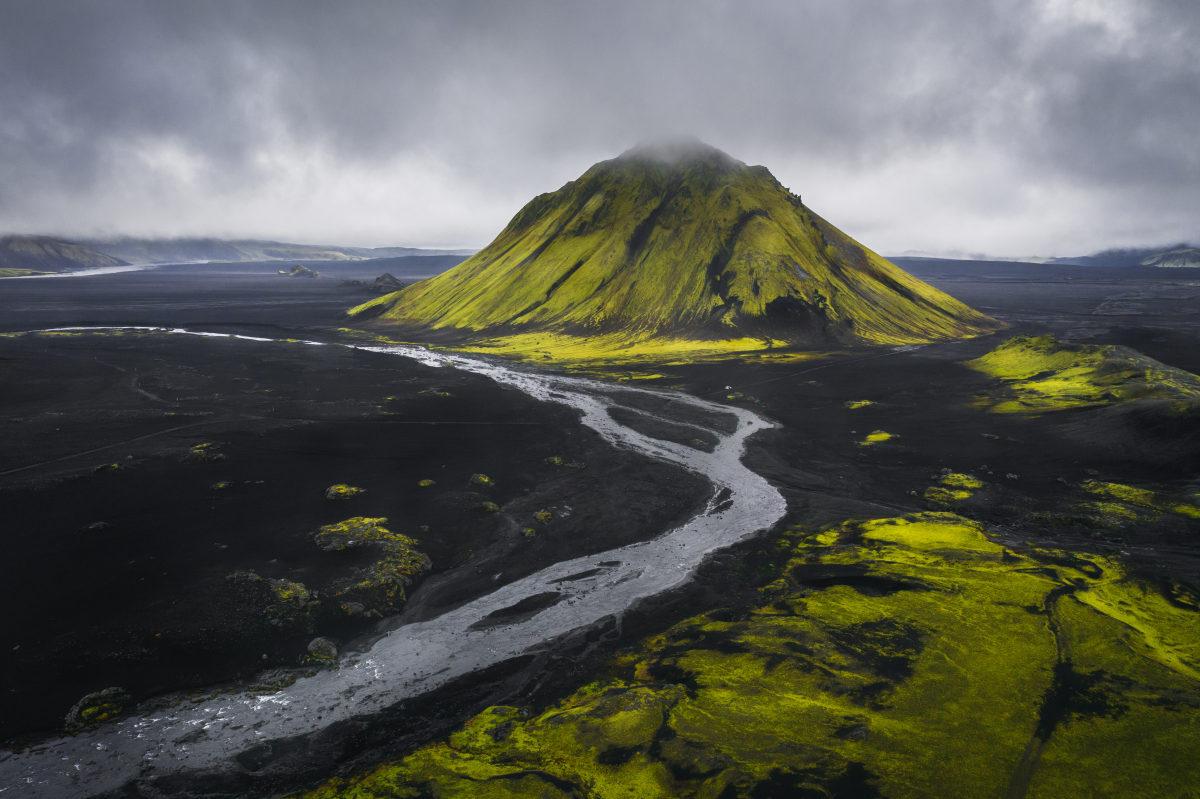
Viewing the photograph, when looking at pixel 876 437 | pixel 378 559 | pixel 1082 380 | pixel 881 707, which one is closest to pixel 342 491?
pixel 378 559

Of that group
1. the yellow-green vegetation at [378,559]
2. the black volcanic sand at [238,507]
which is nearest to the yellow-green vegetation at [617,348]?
the black volcanic sand at [238,507]

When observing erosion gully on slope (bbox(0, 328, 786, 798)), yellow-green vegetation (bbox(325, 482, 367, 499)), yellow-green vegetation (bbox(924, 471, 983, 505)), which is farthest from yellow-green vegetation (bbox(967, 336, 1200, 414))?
yellow-green vegetation (bbox(325, 482, 367, 499))

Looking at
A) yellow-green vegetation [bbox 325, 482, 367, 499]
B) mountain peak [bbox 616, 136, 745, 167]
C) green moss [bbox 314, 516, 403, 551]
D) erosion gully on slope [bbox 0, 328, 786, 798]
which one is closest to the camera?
erosion gully on slope [bbox 0, 328, 786, 798]

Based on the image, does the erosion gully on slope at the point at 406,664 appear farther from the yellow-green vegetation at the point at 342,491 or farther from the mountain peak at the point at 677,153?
the mountain peak at the point at 677,153

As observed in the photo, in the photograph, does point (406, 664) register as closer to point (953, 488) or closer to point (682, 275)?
point (953, 488)

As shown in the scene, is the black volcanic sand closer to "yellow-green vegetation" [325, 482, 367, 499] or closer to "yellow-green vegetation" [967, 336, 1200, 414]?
"yellow-green vegetation" [325, 482, 367, 499]

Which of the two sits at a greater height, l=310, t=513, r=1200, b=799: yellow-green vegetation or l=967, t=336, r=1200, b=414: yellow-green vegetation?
l=967, t=336, r=1200, b=414: yellow-green vegetation
